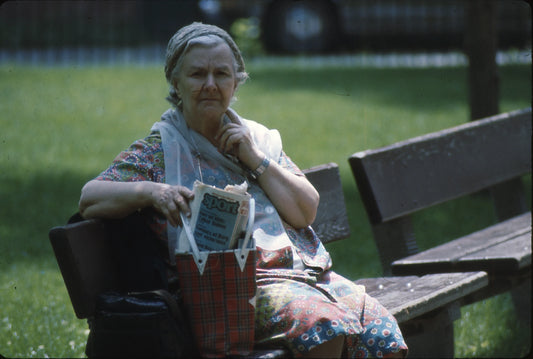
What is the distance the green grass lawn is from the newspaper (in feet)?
6.01

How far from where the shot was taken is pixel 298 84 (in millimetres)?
12609

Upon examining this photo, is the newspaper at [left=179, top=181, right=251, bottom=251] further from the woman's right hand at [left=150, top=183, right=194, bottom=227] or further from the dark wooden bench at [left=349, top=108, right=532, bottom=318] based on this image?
the dark wooden bench at [left=349, top=108, right=532, bottom=318]

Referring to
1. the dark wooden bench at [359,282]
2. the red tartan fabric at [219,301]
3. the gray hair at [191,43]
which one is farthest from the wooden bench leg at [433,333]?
the gray hair at [191,43]

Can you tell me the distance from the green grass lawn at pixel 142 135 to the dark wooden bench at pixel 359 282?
0.81 metres

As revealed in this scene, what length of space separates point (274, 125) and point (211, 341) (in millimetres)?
6716

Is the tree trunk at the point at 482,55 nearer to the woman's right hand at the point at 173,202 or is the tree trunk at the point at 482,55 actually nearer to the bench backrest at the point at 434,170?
the bench backrest at the point at 434,170

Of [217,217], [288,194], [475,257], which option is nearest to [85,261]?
[217,217]

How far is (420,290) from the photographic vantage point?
3.72 meters

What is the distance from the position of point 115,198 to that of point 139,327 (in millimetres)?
511

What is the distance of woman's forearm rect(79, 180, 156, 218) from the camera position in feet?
9.39

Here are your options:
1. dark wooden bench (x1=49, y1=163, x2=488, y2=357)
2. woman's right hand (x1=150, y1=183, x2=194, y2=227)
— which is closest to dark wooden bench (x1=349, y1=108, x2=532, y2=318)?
dark wooden bench (x1=49, y1=163, x2=488, y2=357)

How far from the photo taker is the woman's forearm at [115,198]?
2863 mm

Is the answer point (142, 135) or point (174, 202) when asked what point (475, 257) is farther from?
point (142, 135)

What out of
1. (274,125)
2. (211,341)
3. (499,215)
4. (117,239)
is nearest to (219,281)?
(211,341)
